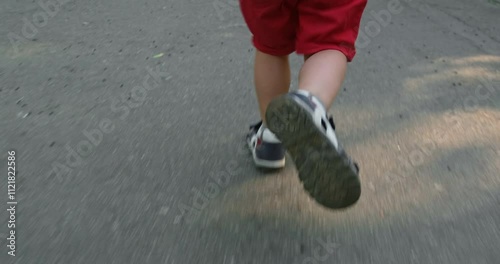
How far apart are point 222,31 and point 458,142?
8.85ft

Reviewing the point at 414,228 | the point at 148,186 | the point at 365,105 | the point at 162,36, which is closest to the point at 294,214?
the point at 414,228

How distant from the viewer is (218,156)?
2297 mm

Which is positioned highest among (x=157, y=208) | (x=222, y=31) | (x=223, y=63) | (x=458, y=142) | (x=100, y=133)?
(x=157, y=208)

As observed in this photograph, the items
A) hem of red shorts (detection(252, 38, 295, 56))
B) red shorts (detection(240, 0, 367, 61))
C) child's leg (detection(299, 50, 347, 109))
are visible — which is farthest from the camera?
hem of red shorts (detection(252, 38, 295, 56))

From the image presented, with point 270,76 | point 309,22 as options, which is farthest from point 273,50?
point 309,22

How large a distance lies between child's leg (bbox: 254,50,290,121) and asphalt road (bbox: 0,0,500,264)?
33 centimetres

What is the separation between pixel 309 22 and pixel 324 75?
200mm

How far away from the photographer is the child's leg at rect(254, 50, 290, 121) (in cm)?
197

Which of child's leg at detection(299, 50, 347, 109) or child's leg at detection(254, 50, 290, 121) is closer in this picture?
child's leg at detection(299, 50, 347, 109)

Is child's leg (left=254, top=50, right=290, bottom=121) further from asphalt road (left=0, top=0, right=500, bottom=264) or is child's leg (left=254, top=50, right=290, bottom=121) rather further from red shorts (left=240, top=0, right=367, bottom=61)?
asphalt road (left=0, top=0, right=500, bottom=264)

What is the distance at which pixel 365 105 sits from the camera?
2.91 m

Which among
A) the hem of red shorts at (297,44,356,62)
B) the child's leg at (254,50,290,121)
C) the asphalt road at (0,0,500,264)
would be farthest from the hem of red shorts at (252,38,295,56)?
the asphalt road at (0,0,500,264)

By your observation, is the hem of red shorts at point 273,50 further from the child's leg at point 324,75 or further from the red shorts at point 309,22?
the child's leg at point 324,75

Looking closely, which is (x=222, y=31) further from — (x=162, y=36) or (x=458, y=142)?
(x=458, y=142)
